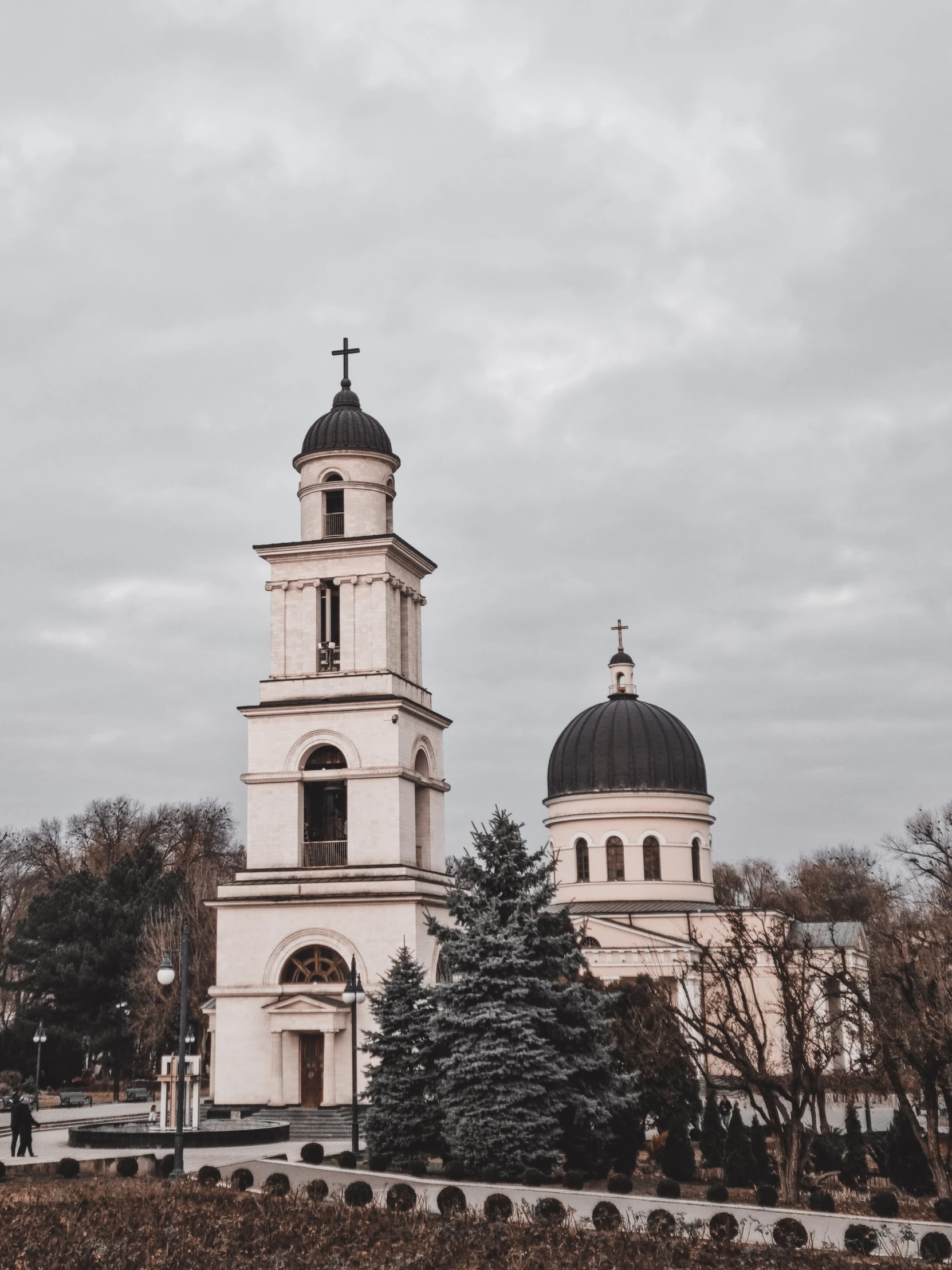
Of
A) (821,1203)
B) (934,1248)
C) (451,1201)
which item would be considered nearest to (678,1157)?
(821,1203)

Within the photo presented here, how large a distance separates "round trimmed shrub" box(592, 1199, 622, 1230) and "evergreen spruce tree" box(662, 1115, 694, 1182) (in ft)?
23.8

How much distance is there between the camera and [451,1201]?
19859 millimetres

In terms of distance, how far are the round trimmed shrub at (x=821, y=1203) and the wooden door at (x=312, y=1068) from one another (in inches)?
607

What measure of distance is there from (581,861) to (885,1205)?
34.0m

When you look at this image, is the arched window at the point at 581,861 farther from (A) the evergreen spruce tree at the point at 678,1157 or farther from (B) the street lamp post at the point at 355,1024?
(A) the evergreen spruce tree at the point at 678,1157

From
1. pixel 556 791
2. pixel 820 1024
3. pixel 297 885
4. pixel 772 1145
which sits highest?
pixel 556 791

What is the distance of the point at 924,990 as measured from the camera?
80.1 feet

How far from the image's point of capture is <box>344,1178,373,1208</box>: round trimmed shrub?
19.8m

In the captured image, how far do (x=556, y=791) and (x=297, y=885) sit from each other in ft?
71.8

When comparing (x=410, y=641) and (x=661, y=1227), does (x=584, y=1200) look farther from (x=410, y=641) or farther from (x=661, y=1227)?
(x=410, y=641)

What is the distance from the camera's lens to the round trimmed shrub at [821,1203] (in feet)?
68.9

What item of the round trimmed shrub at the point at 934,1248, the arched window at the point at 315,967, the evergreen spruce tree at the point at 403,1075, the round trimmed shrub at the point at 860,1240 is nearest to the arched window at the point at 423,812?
the arched window at the point at 315,967

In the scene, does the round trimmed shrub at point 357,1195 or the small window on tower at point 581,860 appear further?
the small window on tower at point 581,860

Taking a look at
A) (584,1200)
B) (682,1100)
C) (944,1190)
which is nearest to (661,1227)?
(584,1200)
